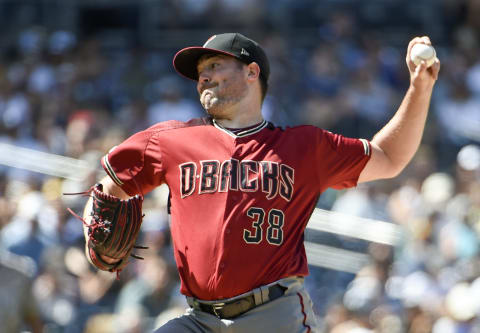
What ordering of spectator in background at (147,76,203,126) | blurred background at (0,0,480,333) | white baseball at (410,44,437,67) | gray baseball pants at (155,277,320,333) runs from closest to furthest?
gray baseball pants at (155,277,320,333) → white baseball at (410,44,437,67) → blurred background at (0,0,480,333) → spectator in background at (147,76,203,126)

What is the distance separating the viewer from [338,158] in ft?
13.2

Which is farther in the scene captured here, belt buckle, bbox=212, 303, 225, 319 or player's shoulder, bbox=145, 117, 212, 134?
player's shoulder, bbox=145, 117, 212, 134

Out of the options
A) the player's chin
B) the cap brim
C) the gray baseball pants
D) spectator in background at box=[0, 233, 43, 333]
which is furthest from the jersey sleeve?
spectator in background at box=[0, 233, 43, 333]

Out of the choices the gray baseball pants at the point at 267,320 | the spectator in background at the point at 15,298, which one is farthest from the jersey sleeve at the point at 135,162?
the spectator in background at the point at 15,298

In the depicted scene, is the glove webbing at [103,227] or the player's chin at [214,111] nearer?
the glove webbing at [103,227]

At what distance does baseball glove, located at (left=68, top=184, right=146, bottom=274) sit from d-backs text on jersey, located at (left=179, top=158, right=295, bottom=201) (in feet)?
0.78

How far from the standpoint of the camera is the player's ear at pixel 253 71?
4.11m

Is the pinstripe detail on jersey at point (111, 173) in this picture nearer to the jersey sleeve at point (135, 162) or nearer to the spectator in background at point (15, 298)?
the jersey sleeve at point (135, 162)

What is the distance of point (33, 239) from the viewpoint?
843 centimetres

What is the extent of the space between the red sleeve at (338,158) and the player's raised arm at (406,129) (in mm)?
46

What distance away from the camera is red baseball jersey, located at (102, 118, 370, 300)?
3.73 metres

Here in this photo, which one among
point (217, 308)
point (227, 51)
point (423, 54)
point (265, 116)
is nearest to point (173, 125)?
point (227, 51)

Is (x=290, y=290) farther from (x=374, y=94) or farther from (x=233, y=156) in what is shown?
(x=374, y=94)

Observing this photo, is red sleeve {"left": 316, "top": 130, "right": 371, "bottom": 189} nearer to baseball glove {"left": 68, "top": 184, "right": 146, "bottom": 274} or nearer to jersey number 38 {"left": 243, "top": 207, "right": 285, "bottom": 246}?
jersey number 38 {"left": 243, "top": 207, "right": 285, "bottom": 246}
